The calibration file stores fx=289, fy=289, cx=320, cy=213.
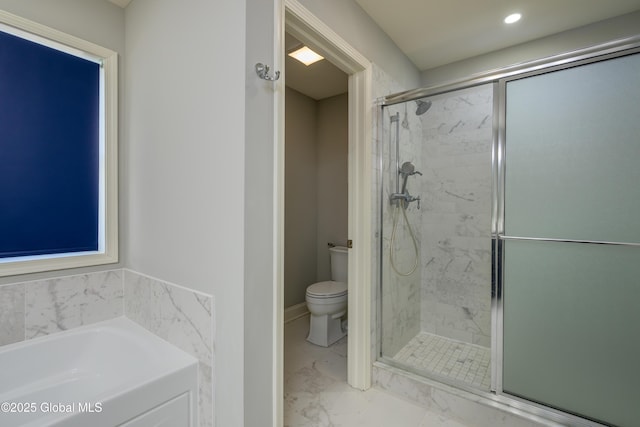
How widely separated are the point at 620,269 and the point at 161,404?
85.3 inches

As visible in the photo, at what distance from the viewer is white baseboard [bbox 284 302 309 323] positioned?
3078 millimetres

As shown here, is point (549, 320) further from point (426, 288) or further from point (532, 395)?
point (426, 288)

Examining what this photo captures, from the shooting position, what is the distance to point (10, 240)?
149cm

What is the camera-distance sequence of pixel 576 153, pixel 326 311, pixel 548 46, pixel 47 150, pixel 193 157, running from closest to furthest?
1. pixel 193 157
2. pixel 576 153
3. pixel 47 150
4. pixel 548 46
5. pixel 326 311

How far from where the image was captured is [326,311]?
2479 mm

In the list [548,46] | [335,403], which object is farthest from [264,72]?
[548,46]

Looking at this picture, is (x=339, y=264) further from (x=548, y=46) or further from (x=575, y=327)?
(x=548, y=46)

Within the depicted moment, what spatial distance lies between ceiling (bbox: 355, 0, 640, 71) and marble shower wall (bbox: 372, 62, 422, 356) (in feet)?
1.19

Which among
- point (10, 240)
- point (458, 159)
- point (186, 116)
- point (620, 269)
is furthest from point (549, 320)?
point (10, 240)

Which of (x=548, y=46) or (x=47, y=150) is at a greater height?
(x=548, y=46)

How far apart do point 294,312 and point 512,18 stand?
3134 millimetres

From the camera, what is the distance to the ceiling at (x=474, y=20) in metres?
1.84

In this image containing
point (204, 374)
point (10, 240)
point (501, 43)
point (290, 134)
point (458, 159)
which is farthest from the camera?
point (290, 134)

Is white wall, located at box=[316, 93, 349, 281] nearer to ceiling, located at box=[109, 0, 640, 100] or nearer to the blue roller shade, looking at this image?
ceiling, located at box=[109, 0, 640, 100]
